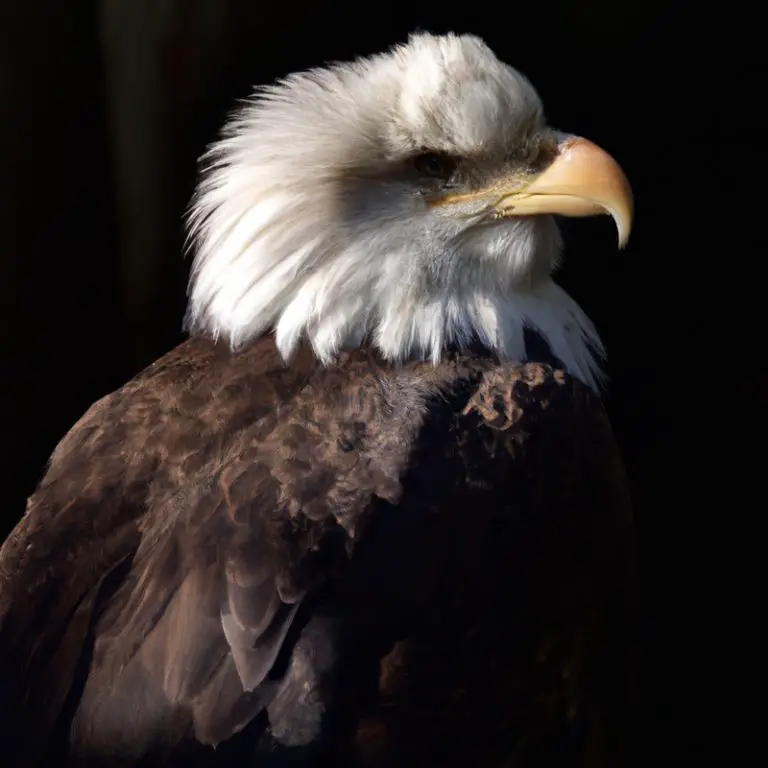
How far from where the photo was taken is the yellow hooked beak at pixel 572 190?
1.83 metres

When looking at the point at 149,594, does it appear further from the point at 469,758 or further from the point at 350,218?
the point at 350,218

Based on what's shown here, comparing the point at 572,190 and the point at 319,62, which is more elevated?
the point at 319,62

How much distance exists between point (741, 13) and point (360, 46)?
1.02m

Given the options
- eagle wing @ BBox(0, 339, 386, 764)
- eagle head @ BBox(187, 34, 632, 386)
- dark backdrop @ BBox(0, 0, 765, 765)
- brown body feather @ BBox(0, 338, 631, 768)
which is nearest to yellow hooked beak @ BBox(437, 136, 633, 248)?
eagle head @ BBox(187, 34, 632, 386)

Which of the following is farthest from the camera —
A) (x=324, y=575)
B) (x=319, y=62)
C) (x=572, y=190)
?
(x=319, y=62)

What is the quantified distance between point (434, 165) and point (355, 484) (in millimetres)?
636

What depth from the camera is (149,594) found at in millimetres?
1702

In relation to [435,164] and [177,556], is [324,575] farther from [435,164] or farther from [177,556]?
[435,164]

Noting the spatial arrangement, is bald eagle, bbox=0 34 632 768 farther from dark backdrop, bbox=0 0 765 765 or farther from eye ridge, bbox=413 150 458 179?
dark backdrop, bbox=0 0 765 765

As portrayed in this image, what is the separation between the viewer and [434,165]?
1.91 metres

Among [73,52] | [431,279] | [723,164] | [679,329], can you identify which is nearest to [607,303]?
[679,329]

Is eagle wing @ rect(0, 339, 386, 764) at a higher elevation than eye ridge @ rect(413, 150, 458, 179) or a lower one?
lower

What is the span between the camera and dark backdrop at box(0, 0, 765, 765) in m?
2.66

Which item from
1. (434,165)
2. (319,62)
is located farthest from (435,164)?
(319,62)
